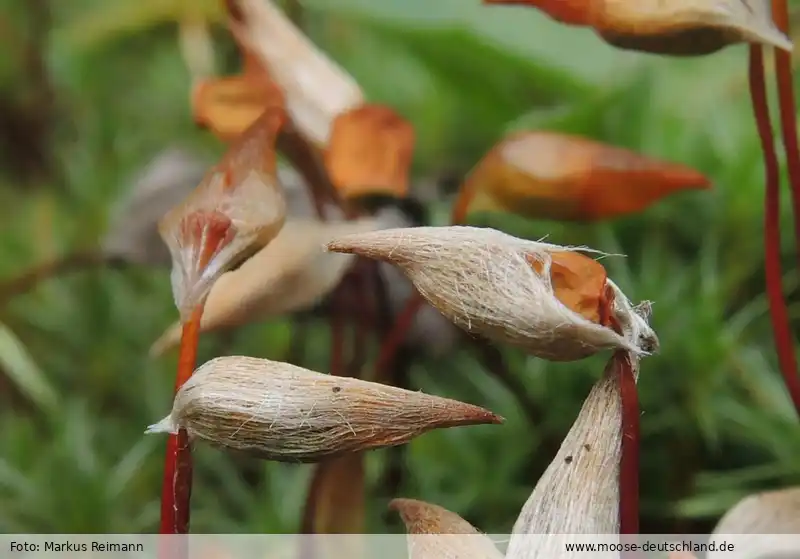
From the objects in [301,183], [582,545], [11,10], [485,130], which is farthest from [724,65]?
[11,10]

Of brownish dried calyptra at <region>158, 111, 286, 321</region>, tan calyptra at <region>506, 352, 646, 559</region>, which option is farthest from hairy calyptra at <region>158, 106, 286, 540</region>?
tan calyptra at <region>506, 352, 646, 559</region>

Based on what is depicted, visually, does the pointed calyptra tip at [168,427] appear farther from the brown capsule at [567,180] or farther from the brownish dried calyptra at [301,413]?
the brown capsule at [567,180]

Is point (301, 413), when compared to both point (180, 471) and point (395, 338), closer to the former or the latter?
point (180, 471)

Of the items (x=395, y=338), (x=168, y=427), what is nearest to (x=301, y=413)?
(x=168, y=427)

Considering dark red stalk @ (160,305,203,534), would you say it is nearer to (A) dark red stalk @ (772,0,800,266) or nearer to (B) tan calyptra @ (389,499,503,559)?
(B) tan calyptra @ (389,499,503,559)

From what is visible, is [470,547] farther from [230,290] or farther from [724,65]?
[724,65]

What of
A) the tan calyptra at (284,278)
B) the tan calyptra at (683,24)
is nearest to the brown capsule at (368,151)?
the tan calyptra at (284,278)
